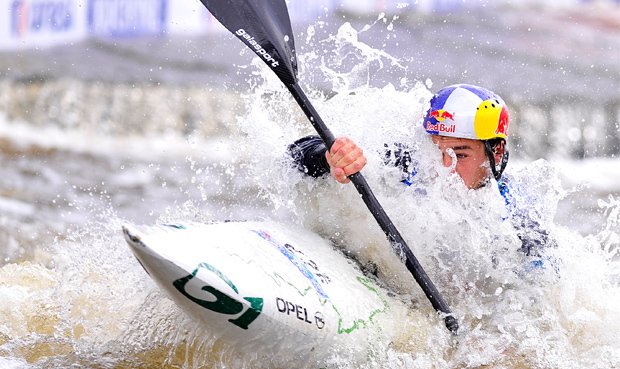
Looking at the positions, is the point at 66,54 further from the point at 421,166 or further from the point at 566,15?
the point at 421,166

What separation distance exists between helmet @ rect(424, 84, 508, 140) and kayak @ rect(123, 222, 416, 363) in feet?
2.47

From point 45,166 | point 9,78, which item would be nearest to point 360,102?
point 45,166

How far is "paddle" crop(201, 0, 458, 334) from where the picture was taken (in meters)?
4.14

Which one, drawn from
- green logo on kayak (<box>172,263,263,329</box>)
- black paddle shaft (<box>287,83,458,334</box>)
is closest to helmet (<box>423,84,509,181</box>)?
black paddle shaft (<box>287,83,458,334</box>)

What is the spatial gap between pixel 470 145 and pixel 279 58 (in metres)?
0.94

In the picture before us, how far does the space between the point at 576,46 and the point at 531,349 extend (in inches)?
278

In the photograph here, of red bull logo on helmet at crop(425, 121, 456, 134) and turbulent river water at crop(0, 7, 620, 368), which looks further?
red bull logo on helmet at crop(425, 121, 456, 134)

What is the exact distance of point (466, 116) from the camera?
4270mm

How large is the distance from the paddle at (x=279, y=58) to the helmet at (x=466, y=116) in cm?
47

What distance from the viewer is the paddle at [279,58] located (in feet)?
13.6

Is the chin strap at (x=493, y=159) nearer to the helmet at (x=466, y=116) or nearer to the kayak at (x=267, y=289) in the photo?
the helmet at (x=466, y=116)

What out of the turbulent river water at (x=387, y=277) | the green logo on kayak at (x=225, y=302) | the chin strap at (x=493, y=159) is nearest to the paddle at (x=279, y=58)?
the turbulent river water at (x=387, y=277)

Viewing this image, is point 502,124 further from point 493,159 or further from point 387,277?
point 387,277

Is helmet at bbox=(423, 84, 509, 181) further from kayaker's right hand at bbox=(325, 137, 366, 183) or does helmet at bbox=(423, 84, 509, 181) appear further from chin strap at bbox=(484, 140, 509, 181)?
kayaker's right hand at bbox=(325, 137, 366, 183)
